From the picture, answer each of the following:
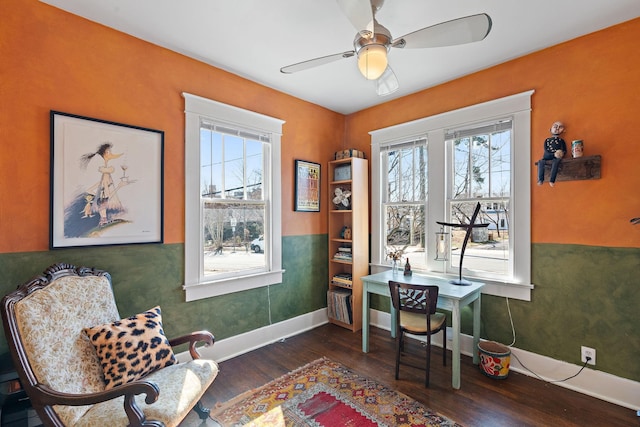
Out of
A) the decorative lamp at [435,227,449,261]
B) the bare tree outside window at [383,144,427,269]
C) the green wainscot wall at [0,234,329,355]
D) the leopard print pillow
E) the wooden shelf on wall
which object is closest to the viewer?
the leopard print pillow

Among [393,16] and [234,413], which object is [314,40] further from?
[234,413]

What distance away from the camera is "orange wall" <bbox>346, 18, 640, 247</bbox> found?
2.10 meters

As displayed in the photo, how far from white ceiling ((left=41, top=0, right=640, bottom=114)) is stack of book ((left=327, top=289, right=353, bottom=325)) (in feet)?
8.14

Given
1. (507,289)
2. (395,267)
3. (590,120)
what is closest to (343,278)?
(395,267)

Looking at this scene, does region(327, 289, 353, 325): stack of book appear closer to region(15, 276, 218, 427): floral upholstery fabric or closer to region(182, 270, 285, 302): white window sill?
region(182, 270, 285, 302): white window sill

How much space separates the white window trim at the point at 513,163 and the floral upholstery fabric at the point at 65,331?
2933 mm

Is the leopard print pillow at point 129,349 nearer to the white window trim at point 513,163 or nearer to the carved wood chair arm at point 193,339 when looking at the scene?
the carved wood chair arm at point 193,339

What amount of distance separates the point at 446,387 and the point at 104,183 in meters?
3.07

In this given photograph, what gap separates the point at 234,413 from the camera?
2.03m

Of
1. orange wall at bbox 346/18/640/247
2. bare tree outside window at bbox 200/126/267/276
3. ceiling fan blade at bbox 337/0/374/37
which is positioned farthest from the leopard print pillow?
orange wall at bbox 346/18/640/247

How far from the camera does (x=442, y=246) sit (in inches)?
122

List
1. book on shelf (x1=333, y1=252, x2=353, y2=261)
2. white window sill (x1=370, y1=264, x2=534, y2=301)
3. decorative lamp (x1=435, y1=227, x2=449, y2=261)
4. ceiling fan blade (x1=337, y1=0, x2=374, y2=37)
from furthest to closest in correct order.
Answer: book on shelf (x1=333, y1=252, x2=353, y2=261) < decorative lamp (x1=435, y1=227, x2=449, y2=261) < white window sill (x1=370, y1=264, x2=534, y2=301) < ceiling fan blade (x1=337, y1=0, x2=374, y2=37)

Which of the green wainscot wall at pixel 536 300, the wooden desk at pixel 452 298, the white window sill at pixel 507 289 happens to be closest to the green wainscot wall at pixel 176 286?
the green wainscot wall at pixel 536 300

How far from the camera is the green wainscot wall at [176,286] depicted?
193 cm
